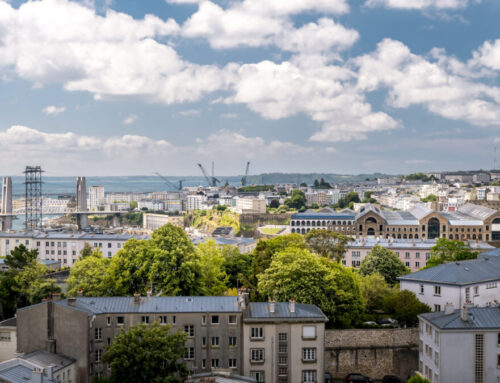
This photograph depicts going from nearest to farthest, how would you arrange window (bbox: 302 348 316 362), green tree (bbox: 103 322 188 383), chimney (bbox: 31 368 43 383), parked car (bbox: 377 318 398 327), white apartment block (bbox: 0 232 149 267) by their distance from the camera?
chimney (bbox: 31 368 43 383)
green tree (bbox: 103 322 188 383)
window (bbox: 302 348 316 362)
parked car (bbox: 377 318 398 327)
white apartment block (bbox: 0 232 149 267)

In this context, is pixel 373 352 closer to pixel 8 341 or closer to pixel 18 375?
pixel 18 375

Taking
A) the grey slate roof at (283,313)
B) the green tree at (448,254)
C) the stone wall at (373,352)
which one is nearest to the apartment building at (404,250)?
the green tree at (448,254)

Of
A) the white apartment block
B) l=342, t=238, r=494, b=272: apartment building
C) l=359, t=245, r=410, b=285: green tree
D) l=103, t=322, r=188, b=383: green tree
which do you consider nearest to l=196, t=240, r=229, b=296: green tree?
l=103, t=322, r=188, b=383: green tree

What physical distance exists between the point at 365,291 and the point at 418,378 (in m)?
13.7

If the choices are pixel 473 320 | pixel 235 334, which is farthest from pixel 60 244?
pixel 473 320

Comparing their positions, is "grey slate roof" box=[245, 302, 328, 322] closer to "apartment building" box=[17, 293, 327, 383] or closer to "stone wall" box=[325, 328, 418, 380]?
"apartment building" box=[17, 293, 327, 383]

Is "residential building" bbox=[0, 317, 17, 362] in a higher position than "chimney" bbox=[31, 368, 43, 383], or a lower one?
lower

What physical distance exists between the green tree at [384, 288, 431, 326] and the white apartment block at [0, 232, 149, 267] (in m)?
54.7

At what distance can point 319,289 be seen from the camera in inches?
1460

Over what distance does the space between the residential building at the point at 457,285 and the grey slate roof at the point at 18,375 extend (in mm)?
26296

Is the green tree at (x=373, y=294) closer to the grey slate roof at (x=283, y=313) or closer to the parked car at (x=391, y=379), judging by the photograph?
the parked car at (x=391, y=379)

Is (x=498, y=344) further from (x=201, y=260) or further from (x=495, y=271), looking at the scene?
(x=201, y=260)

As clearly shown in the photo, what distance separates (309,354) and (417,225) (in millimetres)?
83303

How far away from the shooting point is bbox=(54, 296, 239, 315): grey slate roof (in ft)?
105
